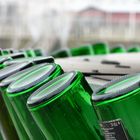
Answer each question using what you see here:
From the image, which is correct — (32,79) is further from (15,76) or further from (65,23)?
(65,23)

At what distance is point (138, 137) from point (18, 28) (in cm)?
1948

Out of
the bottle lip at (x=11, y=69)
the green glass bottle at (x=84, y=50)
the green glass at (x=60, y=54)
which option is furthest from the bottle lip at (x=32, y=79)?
the green glass bottle at (x=84, y=50)

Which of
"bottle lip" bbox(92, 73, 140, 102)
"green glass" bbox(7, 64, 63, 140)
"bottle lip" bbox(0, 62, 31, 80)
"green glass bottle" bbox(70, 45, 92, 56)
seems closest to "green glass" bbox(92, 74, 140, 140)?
"bottle lip" bbox(92, 73, 140, 102)

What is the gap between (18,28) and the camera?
20.2 meters

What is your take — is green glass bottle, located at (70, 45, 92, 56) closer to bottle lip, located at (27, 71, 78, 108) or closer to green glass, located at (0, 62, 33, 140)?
green glass, located at (0, 62, 33, 140)

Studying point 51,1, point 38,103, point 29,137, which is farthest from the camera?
point 51,1

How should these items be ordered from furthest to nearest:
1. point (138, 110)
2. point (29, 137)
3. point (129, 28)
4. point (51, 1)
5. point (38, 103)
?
1. point (51, 1)
2. point (129, 28)
3. point (29, 137)
4. point (38, 103)
5. point (138, 110)

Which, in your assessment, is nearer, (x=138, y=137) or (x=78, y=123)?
(x=138, y=137)

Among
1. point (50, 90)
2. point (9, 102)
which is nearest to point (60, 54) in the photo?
point (9, 102)

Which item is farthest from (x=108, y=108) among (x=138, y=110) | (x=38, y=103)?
(x=38, y=103)

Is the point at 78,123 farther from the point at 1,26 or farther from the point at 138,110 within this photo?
the point at 1,26

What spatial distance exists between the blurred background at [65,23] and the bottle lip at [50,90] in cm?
1786

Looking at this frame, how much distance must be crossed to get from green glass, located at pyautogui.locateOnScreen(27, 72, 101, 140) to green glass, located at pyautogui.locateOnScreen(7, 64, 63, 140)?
65 mm

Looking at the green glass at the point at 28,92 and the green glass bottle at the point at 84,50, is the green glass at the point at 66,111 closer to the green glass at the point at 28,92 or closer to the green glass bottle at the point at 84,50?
the green glass at the point at 28,92
